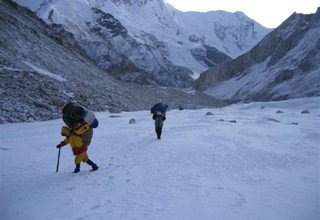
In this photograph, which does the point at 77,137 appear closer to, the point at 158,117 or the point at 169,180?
the point at 169,180

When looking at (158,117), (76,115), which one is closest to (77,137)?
(76,115)

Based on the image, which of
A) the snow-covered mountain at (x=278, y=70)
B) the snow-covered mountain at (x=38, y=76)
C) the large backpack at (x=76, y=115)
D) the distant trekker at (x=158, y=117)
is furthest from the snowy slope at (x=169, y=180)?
the snow-covered mountain at (x=278, y=70)

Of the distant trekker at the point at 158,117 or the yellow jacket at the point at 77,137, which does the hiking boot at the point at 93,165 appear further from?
the distant trekker at the point at 158,117

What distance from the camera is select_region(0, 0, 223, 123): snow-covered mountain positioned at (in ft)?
90.1

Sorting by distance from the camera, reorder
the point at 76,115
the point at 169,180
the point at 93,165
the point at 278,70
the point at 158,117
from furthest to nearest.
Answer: the point at 278,70, the point at 158,117, the point at 93,165, the point at 76,115, the point at 169,180

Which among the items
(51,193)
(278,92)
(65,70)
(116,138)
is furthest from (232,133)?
(278,92)

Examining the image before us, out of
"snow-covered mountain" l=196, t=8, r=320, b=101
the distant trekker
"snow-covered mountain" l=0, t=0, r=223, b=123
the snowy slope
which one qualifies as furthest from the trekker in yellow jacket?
"snow-covered mountain" l=196, t=8, r=320, b=101

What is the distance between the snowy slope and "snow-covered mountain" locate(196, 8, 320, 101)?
2299 inches

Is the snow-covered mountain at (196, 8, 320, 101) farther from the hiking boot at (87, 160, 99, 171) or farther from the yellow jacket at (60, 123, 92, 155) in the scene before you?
the yellow jacket at (60, 123, 92, 155)

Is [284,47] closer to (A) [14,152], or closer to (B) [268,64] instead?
(B) [268,64]

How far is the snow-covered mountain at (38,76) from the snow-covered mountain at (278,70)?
85.9 feet

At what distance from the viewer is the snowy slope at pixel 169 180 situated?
6.48 m

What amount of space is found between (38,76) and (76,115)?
1263 inches

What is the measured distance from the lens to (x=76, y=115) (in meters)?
8.64
